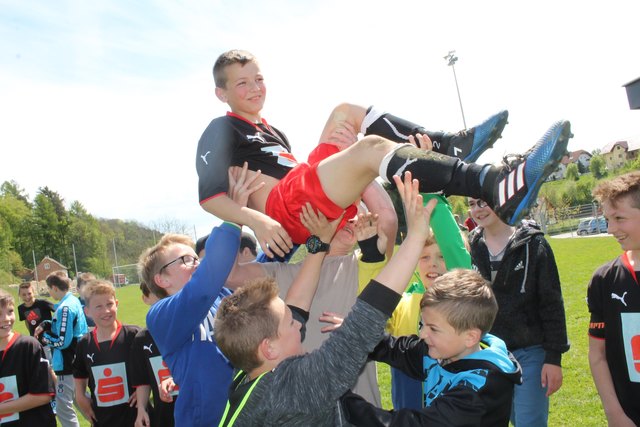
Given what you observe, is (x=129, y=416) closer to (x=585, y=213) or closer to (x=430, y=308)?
(x=430, y=308)

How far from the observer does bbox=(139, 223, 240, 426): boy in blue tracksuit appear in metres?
2.37

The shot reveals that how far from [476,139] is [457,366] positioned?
4.05 ft

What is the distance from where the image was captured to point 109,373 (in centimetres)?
499

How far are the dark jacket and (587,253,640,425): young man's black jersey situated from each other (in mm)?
486

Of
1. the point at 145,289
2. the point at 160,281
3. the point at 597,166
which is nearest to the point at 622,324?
the point at 160,281

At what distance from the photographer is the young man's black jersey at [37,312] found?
352 inches

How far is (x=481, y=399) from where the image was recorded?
1909 mm

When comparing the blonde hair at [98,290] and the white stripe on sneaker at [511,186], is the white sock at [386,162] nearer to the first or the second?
the white stripe on sneaker at [511,186]

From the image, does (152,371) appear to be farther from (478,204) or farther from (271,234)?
(478,204)

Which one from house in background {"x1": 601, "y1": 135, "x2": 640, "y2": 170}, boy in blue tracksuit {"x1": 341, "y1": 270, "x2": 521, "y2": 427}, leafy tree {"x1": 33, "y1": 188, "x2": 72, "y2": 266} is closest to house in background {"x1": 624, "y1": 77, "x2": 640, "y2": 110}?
boy in blue tracksuit {"x1": 341, "y1": 270, "x2": 521, "y2": 427}

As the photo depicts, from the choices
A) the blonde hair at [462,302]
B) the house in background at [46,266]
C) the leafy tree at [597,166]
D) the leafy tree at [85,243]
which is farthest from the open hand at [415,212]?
the leafy tree at [597,166]

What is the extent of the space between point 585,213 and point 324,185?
59512 millimetres

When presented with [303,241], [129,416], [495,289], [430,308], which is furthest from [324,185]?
[129,416]

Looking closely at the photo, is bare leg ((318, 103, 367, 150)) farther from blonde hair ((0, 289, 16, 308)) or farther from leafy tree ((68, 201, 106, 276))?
leafy tree ((68, 201, 106, 276))
